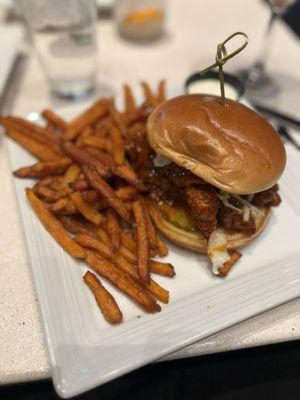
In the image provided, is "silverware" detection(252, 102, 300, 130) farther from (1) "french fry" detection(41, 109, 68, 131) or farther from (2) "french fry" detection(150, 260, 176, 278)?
(2) "french fry" detection(150, 260, 176, 278)

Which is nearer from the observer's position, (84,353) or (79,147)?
(84,353)

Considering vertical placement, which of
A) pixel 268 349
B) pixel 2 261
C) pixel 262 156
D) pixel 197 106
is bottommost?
pixel 268 349

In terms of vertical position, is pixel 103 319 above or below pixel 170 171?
below

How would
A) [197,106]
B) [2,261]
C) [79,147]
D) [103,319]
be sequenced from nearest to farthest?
[103,319]
[197,106]
[2,261]
[79,147]

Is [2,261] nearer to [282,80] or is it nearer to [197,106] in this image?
[197,106]

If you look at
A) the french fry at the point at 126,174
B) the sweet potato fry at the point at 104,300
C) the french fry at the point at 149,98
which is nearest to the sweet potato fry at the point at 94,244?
the sweet potato fry at the point at 104,300

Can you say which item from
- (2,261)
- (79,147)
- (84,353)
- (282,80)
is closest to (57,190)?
(79,147)

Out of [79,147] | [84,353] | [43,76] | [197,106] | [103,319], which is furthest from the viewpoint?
[43,76]

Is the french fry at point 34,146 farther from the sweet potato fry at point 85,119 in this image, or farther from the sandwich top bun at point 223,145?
the sandwich top bun at point 223,145

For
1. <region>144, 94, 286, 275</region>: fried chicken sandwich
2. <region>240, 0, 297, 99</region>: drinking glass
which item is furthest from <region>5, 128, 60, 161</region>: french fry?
<region>240, 0, 297, 99</region>: drinking glass
